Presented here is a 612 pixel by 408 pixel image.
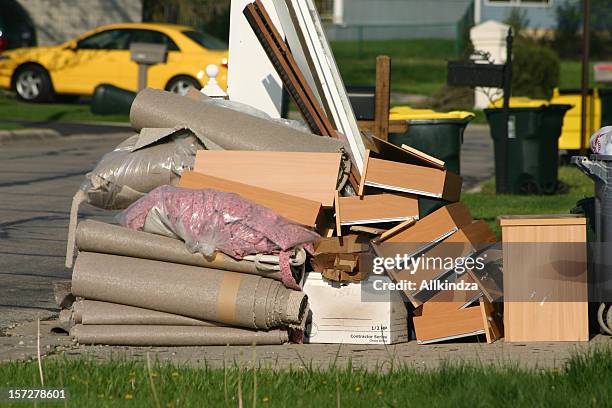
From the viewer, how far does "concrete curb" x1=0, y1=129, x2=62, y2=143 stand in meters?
18.7

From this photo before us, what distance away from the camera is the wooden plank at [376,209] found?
743 cm

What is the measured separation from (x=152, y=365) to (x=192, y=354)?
56 cm

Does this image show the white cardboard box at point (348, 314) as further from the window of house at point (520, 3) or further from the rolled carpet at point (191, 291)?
the window of house at point (520, 3)

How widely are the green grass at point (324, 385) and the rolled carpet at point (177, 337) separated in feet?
2.48

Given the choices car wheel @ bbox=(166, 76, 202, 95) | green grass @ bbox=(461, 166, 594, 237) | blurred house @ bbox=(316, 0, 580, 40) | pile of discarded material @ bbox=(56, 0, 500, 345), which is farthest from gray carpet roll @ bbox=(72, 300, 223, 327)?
blurred house @ bbox=(316, 0, 580, 40)

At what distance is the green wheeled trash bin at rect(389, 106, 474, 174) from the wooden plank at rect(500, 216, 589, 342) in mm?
4307

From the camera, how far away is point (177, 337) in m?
7.01

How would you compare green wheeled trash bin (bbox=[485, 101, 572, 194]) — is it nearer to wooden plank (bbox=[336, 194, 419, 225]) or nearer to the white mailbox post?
wooden plank (bbox=[336, 194, 419, 225])

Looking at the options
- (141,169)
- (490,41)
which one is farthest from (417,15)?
(141,169)

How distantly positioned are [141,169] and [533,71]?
22.8 m

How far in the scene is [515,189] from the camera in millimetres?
14742

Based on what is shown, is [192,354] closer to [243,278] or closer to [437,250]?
[243,278]

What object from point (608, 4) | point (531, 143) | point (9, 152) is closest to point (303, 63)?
point (531, 143)

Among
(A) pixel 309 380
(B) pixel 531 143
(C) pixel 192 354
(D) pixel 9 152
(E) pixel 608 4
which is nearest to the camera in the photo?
(A) pixel 309 380
